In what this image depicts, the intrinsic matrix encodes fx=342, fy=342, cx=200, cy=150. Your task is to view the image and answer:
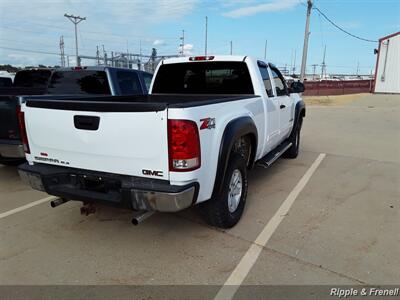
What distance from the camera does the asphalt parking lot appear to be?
3.02 metres

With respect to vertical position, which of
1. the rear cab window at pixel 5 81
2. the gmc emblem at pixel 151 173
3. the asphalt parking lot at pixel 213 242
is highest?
the rear cab window at pixel 5 81

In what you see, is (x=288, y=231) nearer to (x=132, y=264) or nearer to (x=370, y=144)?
(x=132, y=264)

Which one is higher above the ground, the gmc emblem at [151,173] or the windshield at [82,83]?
the windshield at [82,83]

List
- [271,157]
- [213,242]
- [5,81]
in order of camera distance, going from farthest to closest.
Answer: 1. [5,81]
2. [271,157]
3. [213,242]

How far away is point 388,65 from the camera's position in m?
33.3

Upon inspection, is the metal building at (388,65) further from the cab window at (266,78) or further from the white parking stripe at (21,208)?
the white parking stripe at (21,208)

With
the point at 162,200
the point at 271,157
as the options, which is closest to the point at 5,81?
the point at 271,157

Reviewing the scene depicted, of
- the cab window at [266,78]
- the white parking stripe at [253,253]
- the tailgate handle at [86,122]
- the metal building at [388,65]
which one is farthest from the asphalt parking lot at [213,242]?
the metal building at [388,65]

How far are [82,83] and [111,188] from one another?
416 cm

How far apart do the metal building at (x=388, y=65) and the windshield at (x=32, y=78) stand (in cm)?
3347

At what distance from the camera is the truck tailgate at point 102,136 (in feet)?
9.37

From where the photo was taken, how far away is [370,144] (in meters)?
9.04

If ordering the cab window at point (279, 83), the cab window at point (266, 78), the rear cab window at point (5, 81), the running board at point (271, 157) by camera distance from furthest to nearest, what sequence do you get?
1. the rear cab window at point (5, 81)
2. the cab window at point (279, 83)
3. the cab window at point (266, 78)
4. the running board at point (271, 157)

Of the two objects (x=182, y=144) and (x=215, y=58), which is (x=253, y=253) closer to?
(x=182, y=144)
